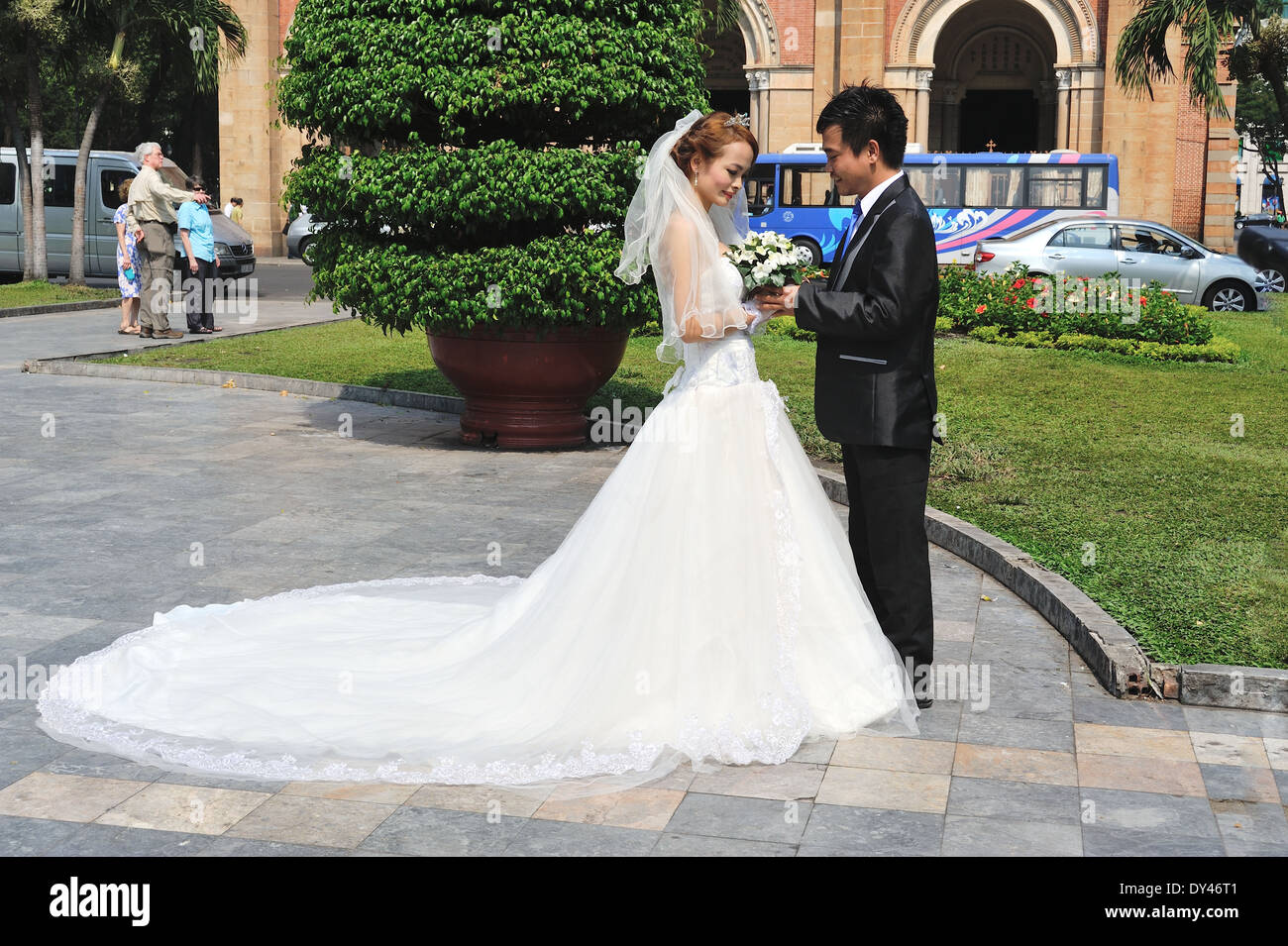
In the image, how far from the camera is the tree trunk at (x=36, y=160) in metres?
20.9

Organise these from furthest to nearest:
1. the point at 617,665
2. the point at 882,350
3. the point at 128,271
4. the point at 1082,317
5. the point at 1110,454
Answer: the point at 128,271 → the point at 1082,317 → the point at 1110,454 → the point at 882,350 → the point at 617,665

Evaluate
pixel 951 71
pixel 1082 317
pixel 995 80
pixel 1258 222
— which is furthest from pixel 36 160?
pixel 1258 222

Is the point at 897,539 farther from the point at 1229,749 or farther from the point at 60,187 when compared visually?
the point at 60,187

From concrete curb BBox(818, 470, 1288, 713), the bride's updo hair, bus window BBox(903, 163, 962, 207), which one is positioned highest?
bus window BBox(903, 163, 962, 207)

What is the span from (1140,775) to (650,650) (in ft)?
5.25

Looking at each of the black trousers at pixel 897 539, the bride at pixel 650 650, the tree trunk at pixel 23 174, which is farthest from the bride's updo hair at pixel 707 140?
the tree trunk at pixel 23 174

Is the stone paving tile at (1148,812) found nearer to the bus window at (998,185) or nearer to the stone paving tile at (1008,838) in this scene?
the stone paving tile at (1008,838)

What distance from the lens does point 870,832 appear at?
12.9 feet

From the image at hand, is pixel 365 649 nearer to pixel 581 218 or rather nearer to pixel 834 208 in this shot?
pixel 581 218

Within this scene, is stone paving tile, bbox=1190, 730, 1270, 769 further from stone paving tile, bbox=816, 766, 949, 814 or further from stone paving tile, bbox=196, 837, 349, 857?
stone paving tile, bbox=196, 837, 349, 857

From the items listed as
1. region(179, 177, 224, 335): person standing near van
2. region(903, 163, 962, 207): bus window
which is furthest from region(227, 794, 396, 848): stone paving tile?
region(903, 163, 962, 207): bus window

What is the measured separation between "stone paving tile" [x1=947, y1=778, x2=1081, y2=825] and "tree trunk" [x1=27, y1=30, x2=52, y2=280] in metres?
20.2

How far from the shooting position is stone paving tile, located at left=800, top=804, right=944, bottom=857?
12.5 ft

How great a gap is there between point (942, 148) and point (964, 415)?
27.6 m
